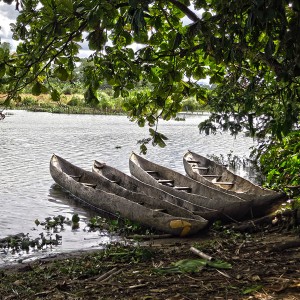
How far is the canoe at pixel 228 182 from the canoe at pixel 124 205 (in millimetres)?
1475

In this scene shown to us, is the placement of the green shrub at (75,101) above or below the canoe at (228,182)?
above

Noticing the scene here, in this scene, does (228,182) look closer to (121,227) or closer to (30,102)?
(121,227)

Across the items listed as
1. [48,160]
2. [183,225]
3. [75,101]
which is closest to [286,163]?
[183,225]

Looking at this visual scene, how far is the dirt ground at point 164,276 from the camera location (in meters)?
4.51

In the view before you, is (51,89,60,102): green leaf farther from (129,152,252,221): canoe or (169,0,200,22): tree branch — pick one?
(129,152,252,221): canoe

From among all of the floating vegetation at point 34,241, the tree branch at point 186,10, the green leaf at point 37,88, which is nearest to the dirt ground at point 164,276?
the floating vegetation at point 34,241

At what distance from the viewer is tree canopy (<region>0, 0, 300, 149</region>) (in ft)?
9.84

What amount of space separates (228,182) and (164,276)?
8.79 metres

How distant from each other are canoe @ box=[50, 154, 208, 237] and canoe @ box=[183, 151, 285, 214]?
147cm

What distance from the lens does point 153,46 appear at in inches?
197

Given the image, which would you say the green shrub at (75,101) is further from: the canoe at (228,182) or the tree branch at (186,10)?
the tree branch at (186,10)

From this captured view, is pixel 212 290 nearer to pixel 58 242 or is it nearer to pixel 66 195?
pixel 58 242

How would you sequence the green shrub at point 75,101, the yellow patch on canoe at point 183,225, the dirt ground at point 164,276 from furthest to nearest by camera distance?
the green shrub at point 75,101, the yellow patch on canoe at point 183,225, the dirt ground at point 164,276

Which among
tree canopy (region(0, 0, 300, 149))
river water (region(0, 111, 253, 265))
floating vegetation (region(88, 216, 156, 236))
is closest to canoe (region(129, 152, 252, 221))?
floating vegetation (region(88, 216, 156, 236))
